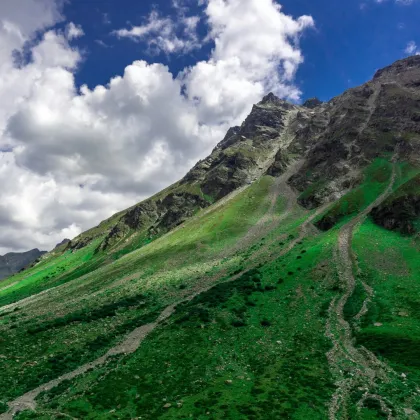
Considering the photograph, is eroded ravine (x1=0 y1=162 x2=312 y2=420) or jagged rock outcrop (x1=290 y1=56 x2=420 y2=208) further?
jagged rock outcrop (x1=290 y1=56 x2=420 y2=208)

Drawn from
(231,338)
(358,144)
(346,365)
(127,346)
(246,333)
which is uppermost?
(358,144)

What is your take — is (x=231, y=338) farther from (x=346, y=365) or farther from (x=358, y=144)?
(x=358, y=144)

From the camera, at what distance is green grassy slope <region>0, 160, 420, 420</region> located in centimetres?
2709

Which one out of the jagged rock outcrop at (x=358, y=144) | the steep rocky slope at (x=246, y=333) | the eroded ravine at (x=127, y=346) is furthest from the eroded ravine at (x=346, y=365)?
the jagged rock outcrop at (x=358, y=144)

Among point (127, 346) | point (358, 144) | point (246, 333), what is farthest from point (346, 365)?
point (358, 144)

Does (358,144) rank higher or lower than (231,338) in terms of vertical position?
higher

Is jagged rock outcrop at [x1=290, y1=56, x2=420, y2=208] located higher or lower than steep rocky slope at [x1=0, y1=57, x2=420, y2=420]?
higher

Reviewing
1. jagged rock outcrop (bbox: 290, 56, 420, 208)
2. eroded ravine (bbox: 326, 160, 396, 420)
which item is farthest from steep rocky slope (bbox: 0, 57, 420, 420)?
jagged rock outcrop (bbox: 290, 56, 420, 208)

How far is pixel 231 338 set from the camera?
42.0 m

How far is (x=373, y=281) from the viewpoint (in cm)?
5984

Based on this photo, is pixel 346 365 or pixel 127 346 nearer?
pixel 346 365

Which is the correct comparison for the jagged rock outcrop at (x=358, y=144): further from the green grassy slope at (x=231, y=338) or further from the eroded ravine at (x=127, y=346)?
the green grassy slope at (x=231, y=338)

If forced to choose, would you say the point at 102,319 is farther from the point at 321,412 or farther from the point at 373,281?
the point at 373,281

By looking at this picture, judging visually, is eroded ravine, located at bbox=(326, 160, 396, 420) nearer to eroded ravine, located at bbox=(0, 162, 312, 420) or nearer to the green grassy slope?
the green grassy slope
